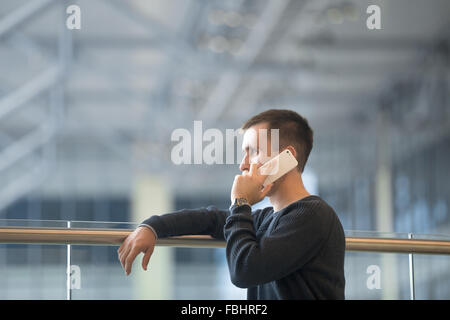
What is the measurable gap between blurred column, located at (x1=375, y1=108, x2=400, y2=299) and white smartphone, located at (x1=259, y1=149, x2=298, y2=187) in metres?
13.7

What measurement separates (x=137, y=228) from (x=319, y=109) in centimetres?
1591

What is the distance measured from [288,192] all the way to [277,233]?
0.23 meters

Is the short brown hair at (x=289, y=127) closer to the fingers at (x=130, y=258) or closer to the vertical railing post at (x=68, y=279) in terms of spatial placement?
the fingers at (x=130, y=258)

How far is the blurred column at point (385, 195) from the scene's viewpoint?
607 inches

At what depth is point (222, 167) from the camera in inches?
928

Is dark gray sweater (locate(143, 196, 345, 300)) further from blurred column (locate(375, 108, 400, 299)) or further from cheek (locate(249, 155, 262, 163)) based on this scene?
blurred column (locate(375, 108, 400, 299))

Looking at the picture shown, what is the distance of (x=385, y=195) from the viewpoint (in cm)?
1574

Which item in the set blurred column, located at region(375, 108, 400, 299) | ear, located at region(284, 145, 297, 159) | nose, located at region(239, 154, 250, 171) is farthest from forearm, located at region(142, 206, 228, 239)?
blurred column, located at region(375, 108, 400, 299)

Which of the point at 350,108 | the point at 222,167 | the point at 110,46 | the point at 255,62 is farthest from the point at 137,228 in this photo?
the point at 222,167

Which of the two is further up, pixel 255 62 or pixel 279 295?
pixel 255 62

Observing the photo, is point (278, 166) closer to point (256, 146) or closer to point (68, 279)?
point (256, 146)

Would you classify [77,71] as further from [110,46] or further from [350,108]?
[350,108]

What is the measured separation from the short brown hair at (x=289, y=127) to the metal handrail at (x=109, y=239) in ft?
1.27

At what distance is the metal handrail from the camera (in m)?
1.92
